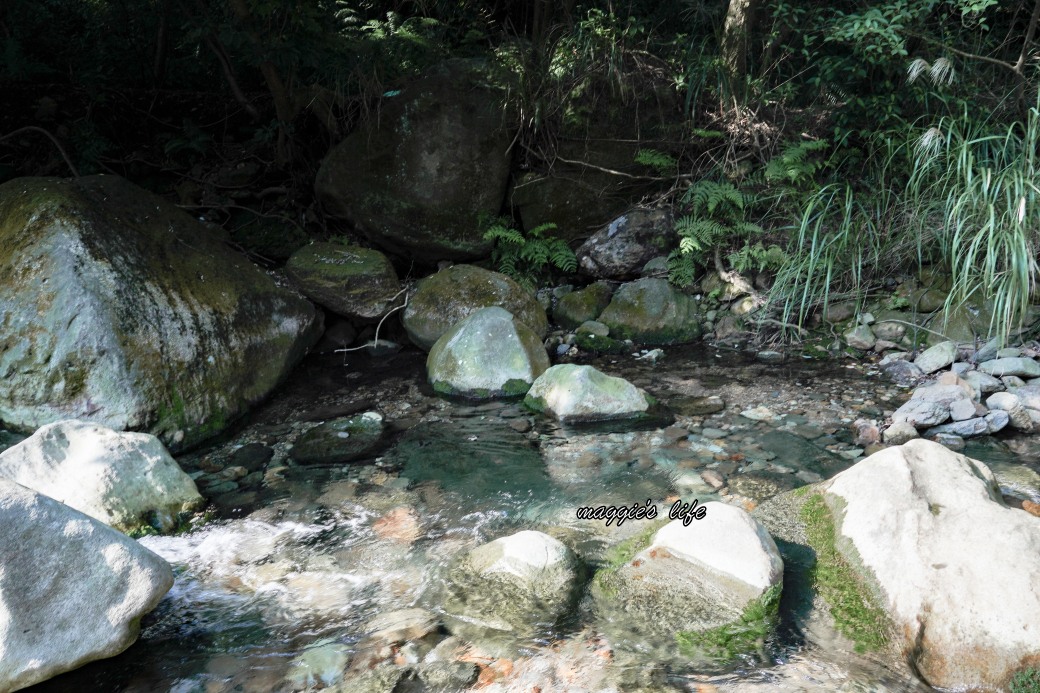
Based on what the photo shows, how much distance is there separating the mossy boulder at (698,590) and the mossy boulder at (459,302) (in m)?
3.38

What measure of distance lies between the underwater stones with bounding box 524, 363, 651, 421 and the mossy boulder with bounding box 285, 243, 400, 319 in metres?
2.05

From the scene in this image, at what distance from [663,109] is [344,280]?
347cm

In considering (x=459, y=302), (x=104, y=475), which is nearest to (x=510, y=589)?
(x=104, y=475)

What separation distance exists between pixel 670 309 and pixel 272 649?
14.9 ft

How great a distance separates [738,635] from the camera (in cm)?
251

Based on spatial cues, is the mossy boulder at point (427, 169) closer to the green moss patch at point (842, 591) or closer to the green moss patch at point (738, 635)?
the green moss patch at point (842, 591)

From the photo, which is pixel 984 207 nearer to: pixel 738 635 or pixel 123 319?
pixel 738 635

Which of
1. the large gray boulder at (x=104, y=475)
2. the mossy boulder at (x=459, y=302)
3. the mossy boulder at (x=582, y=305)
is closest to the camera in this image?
the large gray boulder at (x=104, y=475)

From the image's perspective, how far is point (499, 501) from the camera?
366 centimetres

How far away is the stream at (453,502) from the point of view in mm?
2436

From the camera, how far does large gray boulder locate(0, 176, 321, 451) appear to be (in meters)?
4.17

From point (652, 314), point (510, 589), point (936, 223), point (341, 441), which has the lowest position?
point (341, 441)

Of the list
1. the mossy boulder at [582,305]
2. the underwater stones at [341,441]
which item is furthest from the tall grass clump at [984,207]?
the underwater stones at [341,441]

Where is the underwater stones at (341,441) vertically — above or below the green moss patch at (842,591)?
below
